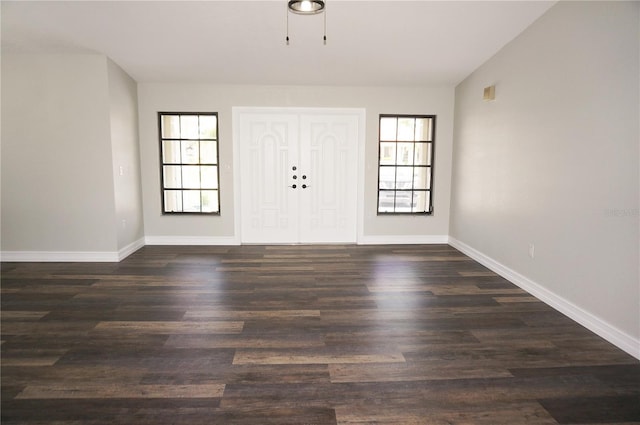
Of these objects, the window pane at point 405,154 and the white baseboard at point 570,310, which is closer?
the white baseboard at point 570,310

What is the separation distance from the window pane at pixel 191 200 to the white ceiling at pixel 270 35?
5.45ft

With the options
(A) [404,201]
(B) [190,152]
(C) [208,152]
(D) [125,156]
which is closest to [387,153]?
(A) [404,201]

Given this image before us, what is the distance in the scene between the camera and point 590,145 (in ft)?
9.64

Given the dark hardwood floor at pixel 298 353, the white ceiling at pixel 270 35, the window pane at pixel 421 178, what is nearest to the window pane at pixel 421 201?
the window pane at pixel 421 178

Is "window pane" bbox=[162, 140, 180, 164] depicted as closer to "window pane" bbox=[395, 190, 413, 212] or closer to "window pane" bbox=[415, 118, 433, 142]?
"window pane" bbox=[395, 190, 413, 212]

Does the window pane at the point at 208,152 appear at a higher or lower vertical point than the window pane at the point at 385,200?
higher

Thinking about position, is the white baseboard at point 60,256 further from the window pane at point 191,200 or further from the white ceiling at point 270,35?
the white ceiling at point 270,35

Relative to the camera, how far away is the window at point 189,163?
18.5 feet

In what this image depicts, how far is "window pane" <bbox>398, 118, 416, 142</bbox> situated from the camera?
579 centimetres

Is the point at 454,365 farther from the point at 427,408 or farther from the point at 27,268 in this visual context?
the point at 27,268

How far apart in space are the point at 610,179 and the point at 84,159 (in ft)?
17.7

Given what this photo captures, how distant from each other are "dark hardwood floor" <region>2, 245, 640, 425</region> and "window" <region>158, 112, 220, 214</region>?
177 centimetres

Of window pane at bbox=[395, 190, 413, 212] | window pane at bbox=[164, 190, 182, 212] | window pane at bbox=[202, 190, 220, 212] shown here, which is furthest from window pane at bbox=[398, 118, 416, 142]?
window pane at bbox=[164, 190, 182, 212]

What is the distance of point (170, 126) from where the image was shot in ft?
18.5
